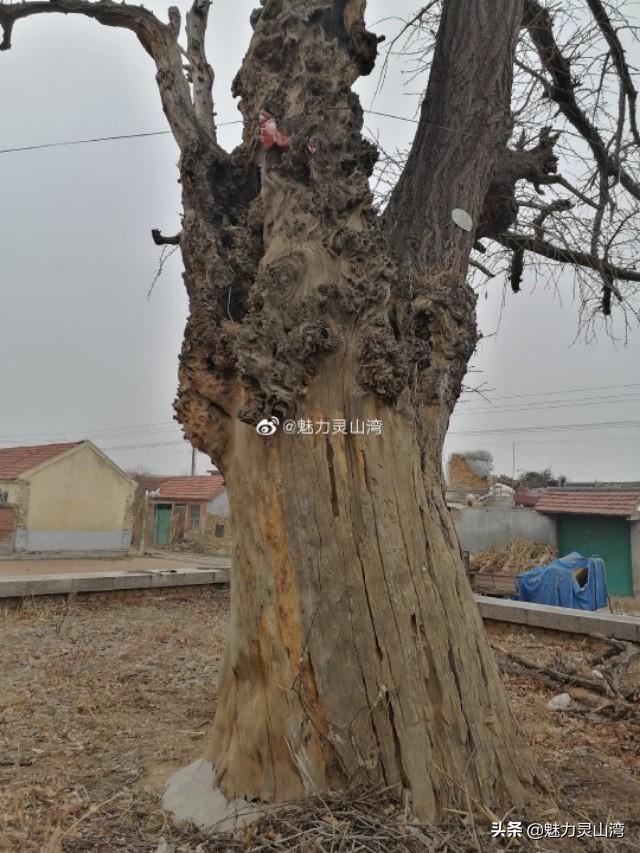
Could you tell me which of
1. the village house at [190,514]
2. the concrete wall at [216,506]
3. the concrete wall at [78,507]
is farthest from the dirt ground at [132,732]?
the concrete wall at [216,506]

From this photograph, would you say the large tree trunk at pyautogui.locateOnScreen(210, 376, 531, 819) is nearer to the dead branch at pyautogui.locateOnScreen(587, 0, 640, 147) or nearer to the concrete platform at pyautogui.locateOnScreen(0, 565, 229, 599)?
the dead branch at pyautogui.locateOnScreen(587, 0, 640, 147)

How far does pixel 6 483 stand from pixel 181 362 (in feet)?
80.2

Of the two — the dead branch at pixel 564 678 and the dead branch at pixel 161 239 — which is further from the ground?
the dead branch at pixel 161 239

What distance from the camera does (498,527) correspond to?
20391mm

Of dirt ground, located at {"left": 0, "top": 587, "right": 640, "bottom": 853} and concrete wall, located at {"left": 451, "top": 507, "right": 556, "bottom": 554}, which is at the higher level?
concrete wall, located at {"left": 451, "top": 507, "right": 556, "bottom": 554}

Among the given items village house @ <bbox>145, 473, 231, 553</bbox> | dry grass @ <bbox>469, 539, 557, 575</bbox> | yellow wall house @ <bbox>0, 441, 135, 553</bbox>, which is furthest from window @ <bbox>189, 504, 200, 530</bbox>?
dry grass @ <bbox>469, 539, 557, 575</bbox>

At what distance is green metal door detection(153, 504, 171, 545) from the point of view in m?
31.8

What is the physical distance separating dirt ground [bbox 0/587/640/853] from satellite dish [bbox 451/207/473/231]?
251cm

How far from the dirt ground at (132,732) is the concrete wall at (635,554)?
1316 centimetres

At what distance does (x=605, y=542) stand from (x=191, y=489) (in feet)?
62.1

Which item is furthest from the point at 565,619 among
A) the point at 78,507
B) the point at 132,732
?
the point at 78,507

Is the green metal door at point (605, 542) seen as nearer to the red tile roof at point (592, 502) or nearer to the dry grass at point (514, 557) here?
the red tile roof at point (592, 502)

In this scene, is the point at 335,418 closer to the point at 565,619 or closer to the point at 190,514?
the point at 565,619

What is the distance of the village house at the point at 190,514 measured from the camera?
95.2 ft
